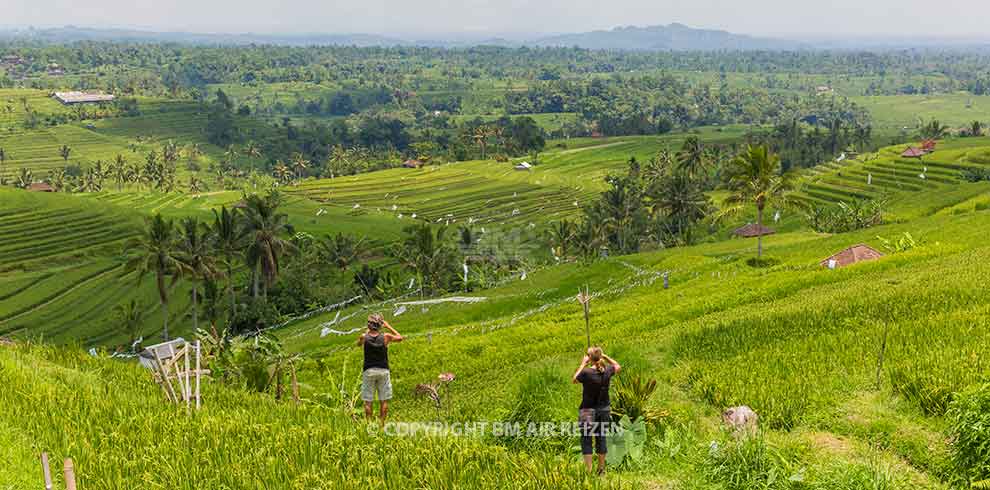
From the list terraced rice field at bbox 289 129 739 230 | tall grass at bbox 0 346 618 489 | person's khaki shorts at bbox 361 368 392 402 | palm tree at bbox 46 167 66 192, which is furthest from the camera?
palm tree at bbox 46 167 66 192

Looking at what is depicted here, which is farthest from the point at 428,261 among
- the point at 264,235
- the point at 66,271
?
the point at 66,271

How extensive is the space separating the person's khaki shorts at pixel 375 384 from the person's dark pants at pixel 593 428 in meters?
3.48

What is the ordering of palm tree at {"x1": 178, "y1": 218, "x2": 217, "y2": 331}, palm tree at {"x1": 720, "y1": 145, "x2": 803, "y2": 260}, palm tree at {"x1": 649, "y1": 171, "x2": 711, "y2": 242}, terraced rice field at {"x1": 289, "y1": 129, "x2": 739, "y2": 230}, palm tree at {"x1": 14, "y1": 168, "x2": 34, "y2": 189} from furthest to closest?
palm tree at {"x1": 14, "y1": 168, "x2": 34, "y2": 189}, terraced rice field at {"x1": 289, "y1": 129, "x2": 739, "y2": 230}, palm tree at {"x1": 649, "y1": 171, "x2": 711, "y2": 242}, palm tree at {"x1": 178, "y1": 218, "x2": 217, "y2": 331}, palm tree at {"x1": 720, "y1": 145, "x2": 803, "y2": 260}

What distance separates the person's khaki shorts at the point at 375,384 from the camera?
11.2 meters

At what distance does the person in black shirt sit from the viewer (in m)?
9.21

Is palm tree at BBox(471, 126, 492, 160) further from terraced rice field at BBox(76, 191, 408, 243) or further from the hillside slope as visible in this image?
the hillside slope

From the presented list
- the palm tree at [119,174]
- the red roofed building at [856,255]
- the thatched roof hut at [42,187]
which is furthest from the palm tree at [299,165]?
the red roofed building at [856,255]

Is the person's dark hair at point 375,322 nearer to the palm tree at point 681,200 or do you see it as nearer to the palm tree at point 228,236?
the palm tree at point 228,236

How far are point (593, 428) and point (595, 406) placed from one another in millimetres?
288

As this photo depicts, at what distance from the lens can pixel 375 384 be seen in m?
11.3

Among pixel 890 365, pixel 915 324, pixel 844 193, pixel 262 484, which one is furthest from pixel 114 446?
pixel 844 193

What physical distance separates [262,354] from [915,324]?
1453 centimetres

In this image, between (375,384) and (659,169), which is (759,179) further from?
(659,169)

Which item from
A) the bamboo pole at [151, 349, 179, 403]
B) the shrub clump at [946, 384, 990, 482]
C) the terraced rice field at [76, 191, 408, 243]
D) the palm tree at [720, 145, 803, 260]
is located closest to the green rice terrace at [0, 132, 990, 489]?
the shrub clump at [946, 384, 990, 482]
